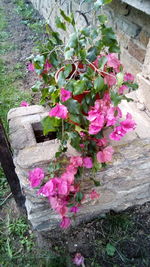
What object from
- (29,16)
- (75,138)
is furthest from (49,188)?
(29,16)

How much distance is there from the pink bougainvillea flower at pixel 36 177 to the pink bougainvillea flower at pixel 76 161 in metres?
0.19

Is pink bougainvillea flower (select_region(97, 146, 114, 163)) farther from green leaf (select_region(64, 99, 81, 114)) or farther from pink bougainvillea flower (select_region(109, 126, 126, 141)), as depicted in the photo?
green leaf (select_region(64, 99, 81, 114))

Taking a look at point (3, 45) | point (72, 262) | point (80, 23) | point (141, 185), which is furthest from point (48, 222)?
point (3, 45)

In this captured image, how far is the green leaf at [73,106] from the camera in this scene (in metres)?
1.06

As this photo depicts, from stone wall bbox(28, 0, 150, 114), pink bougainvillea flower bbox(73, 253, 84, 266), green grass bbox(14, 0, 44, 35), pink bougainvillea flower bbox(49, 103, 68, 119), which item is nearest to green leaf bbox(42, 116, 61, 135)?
pink bougainvillea flower bbox(49, 103, 68, 119)

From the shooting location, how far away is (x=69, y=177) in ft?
4.25

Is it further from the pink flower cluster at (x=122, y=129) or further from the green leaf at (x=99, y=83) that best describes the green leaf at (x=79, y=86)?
the pink flower cluster at (x=122, y=129)

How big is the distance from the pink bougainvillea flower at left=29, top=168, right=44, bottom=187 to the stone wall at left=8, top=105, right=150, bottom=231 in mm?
54

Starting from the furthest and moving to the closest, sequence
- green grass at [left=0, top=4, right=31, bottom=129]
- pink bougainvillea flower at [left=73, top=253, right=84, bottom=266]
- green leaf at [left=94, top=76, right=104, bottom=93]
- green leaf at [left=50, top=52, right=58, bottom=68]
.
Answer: green grass at [left=0, top=4, right=31, bottom=129] < pink bougainvillea flower at [left=73, top=253, right=84, bottom=266] < green leaf at [left=50, top=52, right=58, bottom=68] < green leaf at [left=94, top=76, right=104, bottom=93]

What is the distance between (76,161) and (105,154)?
0.53 feet

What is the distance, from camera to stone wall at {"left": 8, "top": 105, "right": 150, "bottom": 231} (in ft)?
4.55

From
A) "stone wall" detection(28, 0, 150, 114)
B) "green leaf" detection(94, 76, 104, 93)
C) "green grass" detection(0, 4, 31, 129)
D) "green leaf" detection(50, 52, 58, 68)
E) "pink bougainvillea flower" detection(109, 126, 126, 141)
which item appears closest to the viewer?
"green leaf" detection(94, 76, 104, 93)

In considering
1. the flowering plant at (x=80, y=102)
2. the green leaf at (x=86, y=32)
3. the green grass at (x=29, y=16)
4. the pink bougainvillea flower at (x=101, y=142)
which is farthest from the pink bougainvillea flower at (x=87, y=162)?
the green grass at (x=29, y=16)

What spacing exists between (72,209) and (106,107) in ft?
2.61
